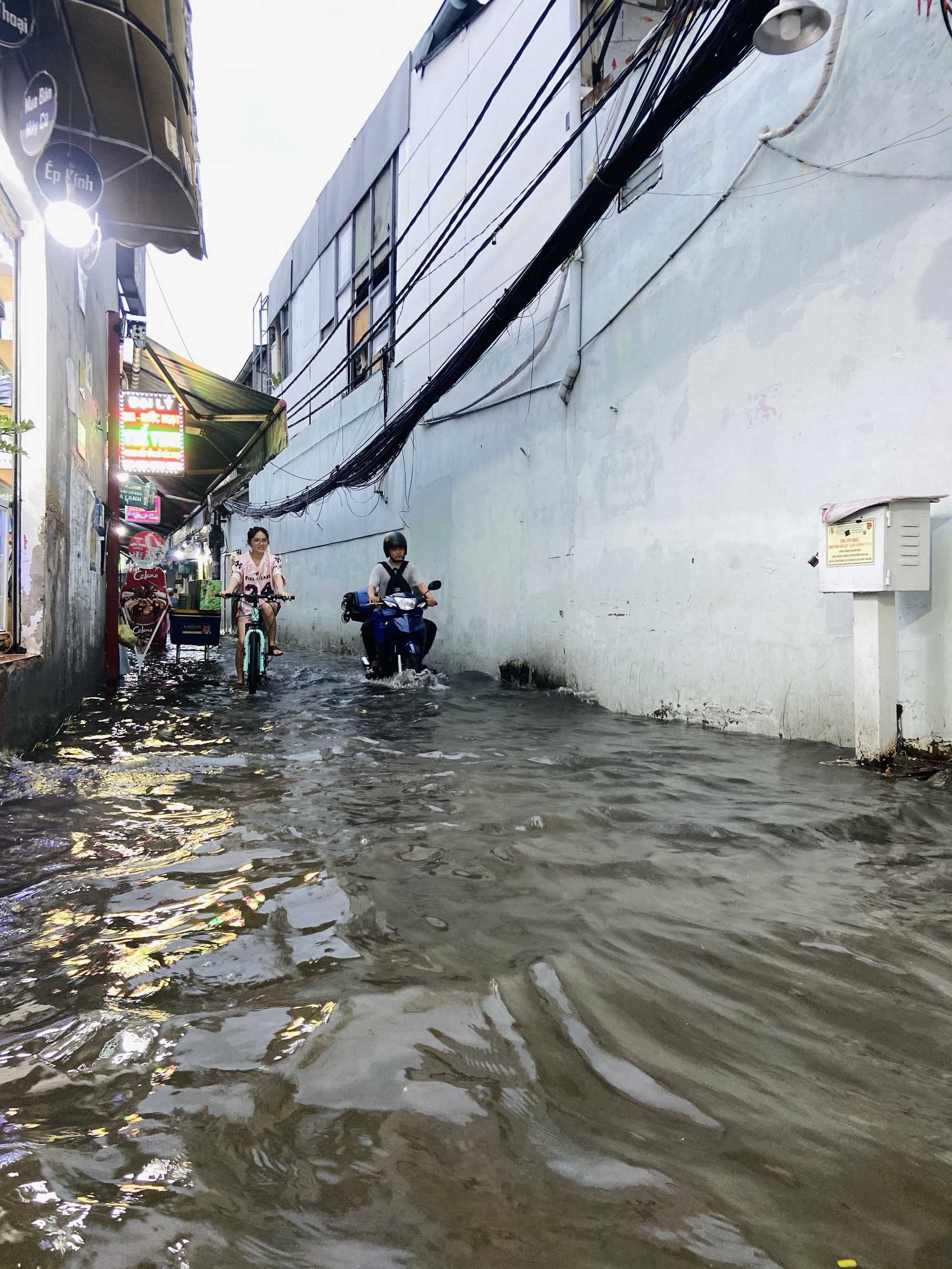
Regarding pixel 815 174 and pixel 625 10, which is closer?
pixel 815 174

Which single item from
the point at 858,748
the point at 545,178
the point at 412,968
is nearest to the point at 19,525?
the point at 412,968

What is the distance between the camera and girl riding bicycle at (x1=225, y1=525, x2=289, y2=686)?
8.29 metres

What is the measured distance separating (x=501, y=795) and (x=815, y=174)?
4084 mm

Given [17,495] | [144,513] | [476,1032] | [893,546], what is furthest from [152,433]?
[476,1032]

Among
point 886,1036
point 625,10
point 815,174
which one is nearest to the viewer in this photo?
point 886,1036

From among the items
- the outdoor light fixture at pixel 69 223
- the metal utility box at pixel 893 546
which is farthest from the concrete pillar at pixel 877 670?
the outdoor light fixture at pixel 69 223

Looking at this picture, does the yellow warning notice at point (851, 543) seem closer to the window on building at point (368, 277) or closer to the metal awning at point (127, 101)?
the metal awning at point (127, 101)

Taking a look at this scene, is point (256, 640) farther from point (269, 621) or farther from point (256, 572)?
point (256, 572)

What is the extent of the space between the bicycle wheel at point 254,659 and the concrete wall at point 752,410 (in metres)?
2.65

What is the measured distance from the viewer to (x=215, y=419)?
13.0m

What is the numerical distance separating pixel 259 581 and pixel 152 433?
5.01m

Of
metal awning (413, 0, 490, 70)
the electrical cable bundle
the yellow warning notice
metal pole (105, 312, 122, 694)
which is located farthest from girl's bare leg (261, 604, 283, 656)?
metal awning (413, 0, 490, 70)

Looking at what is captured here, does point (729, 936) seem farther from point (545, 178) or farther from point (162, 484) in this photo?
point (162, 484)

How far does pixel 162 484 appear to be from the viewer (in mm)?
17891
